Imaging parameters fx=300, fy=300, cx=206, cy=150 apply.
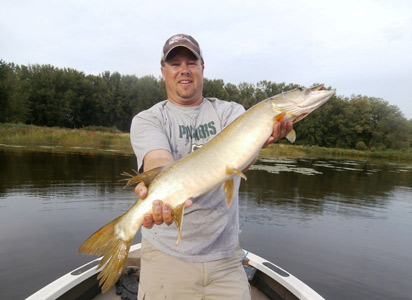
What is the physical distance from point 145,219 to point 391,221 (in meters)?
10.8

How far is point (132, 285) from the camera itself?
3814 millimetres

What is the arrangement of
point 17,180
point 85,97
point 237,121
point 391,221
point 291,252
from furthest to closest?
point 85,97
point 17,180
point 391,221
point 291,252
point 237,121

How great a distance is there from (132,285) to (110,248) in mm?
2050

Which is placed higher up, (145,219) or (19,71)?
(19,71)

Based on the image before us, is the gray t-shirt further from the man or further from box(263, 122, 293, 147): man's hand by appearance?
box(263, 122, 293, 147): man's hand

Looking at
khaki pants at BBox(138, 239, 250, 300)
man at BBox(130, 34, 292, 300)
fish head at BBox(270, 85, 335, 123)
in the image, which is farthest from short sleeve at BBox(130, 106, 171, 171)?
fish head at BBox(270, 85, 335, 123)

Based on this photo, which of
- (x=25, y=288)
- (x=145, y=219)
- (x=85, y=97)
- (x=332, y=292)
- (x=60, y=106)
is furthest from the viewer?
(x=85, y=97)

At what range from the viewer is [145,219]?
1.98 metres

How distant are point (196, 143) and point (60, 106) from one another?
56540 millimetres

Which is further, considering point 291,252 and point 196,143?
point 291,252

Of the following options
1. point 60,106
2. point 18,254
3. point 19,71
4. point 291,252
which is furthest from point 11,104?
point 291,252

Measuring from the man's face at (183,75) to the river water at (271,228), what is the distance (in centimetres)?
458

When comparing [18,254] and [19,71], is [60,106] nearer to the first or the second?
[19,71]

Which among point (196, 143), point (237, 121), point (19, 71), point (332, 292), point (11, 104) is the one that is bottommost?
point (332, 292)
